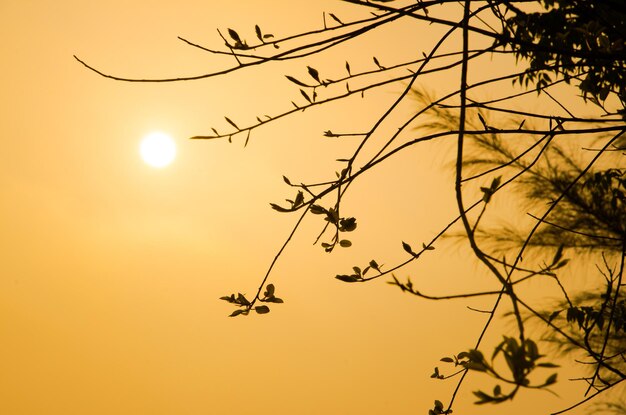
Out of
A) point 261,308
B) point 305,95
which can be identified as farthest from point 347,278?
point 305,95

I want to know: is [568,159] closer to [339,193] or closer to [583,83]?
[583,83]

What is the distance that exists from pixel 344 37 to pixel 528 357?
681mm

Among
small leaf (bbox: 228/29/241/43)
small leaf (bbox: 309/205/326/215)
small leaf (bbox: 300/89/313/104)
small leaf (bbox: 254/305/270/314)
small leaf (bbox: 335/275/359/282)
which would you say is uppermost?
small leaf (bbox: 228/29/241/43)

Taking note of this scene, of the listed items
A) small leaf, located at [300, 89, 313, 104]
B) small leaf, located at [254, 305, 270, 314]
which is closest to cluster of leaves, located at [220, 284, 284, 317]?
small leaf, located at [254, 305, 270, 314]

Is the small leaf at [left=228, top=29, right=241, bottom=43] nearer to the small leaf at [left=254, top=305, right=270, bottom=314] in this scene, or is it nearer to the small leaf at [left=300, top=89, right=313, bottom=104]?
the small leaf at [left=300, top=89, right=313, bottom=104]

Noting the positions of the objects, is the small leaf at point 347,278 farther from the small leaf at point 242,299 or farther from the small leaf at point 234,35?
the small leaf at point 234,35

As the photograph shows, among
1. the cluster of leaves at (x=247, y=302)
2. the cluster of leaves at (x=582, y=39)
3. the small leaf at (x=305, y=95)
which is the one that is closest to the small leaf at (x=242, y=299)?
the cluster of leaves at (x=247, y=302)

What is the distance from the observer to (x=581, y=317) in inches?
61.1

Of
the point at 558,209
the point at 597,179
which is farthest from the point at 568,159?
the point at 597,179

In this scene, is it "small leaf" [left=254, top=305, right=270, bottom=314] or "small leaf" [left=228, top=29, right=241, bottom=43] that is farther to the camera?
"small leaf" [left=254, top=305, right=270, bottom=314]

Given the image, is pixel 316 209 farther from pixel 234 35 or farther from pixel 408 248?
pixel 234 35

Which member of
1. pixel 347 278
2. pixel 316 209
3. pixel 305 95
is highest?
pixel 305 95

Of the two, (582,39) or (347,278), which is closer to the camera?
(347,278)

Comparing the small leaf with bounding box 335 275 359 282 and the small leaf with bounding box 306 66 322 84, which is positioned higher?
the small leaf with bounding box 306 66 322 84
